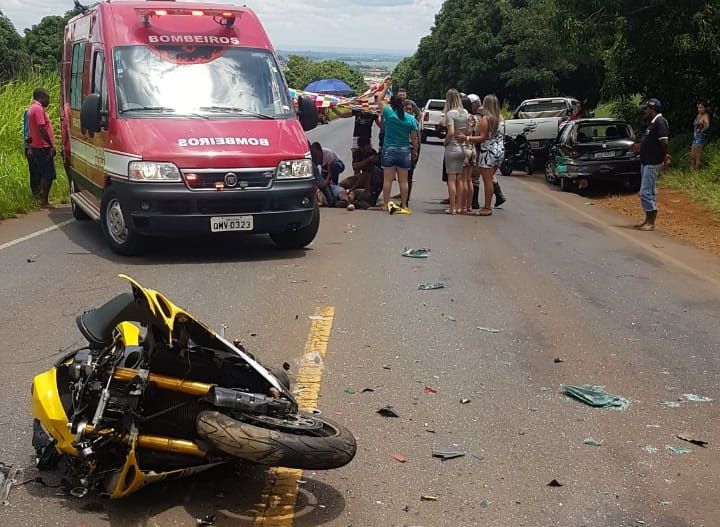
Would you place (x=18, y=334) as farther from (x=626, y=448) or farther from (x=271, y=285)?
(x=626, y=448)

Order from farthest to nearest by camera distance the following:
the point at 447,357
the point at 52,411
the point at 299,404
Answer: the point at 447,357 → the point at 299,404 → the point at 52,411

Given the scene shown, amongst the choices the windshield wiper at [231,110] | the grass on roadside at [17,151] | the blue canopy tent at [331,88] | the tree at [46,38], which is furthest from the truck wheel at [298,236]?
the tree at [46,38]

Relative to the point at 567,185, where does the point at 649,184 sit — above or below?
above

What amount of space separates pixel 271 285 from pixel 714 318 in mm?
3958

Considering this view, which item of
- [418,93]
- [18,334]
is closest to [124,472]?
[18,334]

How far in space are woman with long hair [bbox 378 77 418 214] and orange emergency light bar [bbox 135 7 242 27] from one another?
3.69 meters

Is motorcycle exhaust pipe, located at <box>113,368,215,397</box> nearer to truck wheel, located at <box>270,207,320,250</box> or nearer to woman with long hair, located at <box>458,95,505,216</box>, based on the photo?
truck wheel, located at <box>270,207,320,250</box>

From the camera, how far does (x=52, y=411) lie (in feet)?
13.4

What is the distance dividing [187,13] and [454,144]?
484 centimetres

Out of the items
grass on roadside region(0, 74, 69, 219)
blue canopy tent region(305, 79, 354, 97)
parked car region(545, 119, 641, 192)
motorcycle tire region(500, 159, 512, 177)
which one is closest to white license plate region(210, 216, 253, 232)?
grass on roadside region(0, 74, 69, 219)

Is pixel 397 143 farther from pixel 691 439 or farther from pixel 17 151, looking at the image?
pixel 691 439

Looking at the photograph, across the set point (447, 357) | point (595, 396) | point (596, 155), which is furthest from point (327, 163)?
point (595, 396)

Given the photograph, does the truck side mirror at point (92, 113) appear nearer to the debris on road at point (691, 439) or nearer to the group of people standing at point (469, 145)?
the group of people standing at point (469, 145)

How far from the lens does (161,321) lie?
389cm
